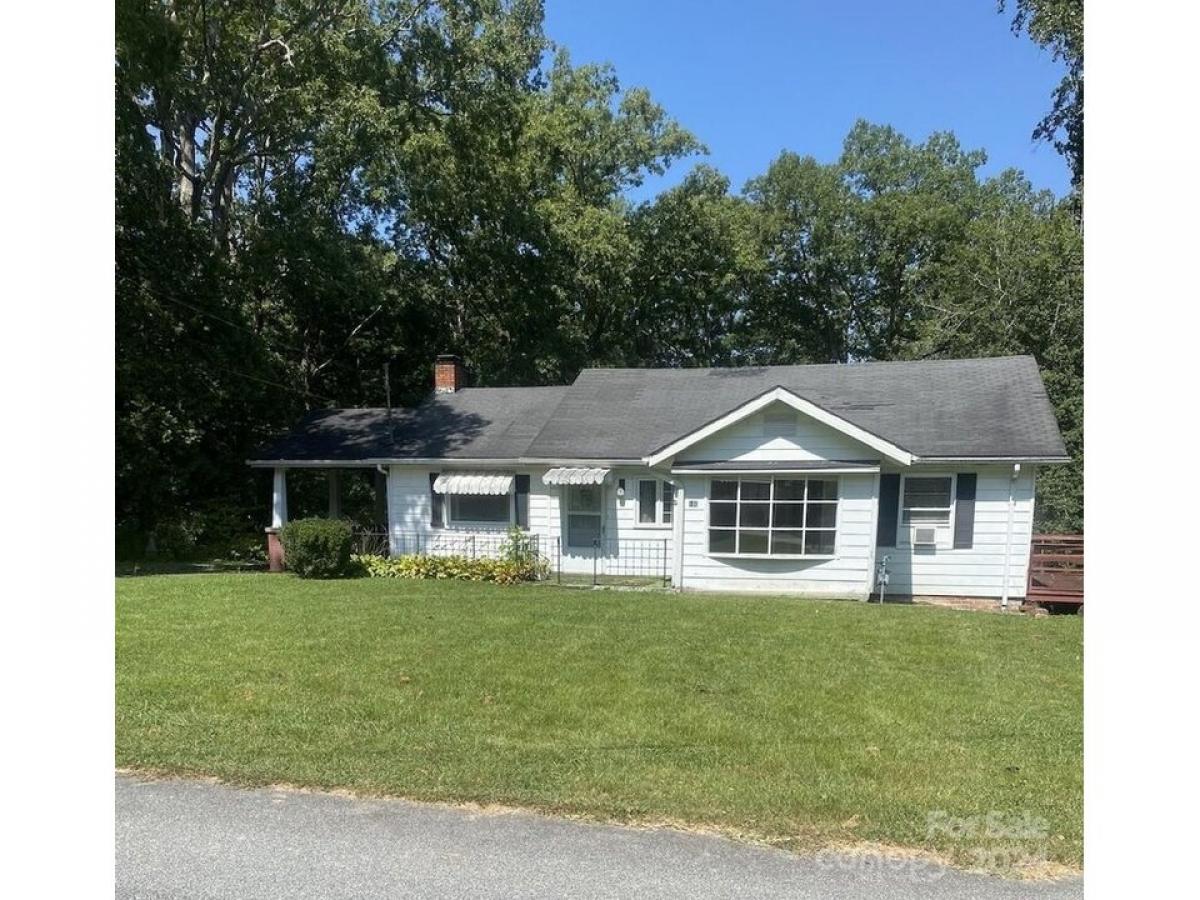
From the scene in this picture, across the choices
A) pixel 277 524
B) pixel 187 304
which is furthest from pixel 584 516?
pixel 187 304

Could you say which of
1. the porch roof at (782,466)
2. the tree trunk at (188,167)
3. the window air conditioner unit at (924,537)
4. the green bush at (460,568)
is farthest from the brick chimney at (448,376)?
the window air conditioner unit at (924,537)

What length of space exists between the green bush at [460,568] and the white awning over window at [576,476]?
1.54 m

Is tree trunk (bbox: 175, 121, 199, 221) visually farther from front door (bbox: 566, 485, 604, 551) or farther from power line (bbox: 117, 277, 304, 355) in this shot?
front door (bbox: 566, 485, 604, 551)

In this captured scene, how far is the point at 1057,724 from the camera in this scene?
5.46 meters

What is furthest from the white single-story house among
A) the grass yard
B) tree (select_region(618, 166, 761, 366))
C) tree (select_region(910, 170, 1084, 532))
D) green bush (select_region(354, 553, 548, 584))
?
tree (select_region(618, 166, 761, 366))

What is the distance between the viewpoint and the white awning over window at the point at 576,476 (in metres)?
14.0

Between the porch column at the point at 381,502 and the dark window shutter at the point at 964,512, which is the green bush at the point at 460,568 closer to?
the porch column at the point at 381,502

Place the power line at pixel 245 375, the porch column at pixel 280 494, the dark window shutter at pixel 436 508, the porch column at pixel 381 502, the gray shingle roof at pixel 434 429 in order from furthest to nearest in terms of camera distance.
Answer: the power line at pixel 245 375 < the porch column at pixel 381 502 < the porch column at pixel 280 494 < the gray shingle roof at pixel 434 429 < the dark window shutter at pixel 436 508

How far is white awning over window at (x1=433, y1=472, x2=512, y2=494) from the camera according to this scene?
14.9 m

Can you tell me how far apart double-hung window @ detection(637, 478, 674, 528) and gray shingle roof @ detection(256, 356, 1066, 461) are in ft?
2.36

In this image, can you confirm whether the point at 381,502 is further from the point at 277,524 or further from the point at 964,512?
the point at 964,512

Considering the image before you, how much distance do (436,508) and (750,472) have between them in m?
6.73

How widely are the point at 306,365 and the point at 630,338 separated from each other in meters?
12.4

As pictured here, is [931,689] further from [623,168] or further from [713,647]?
[623,168]
